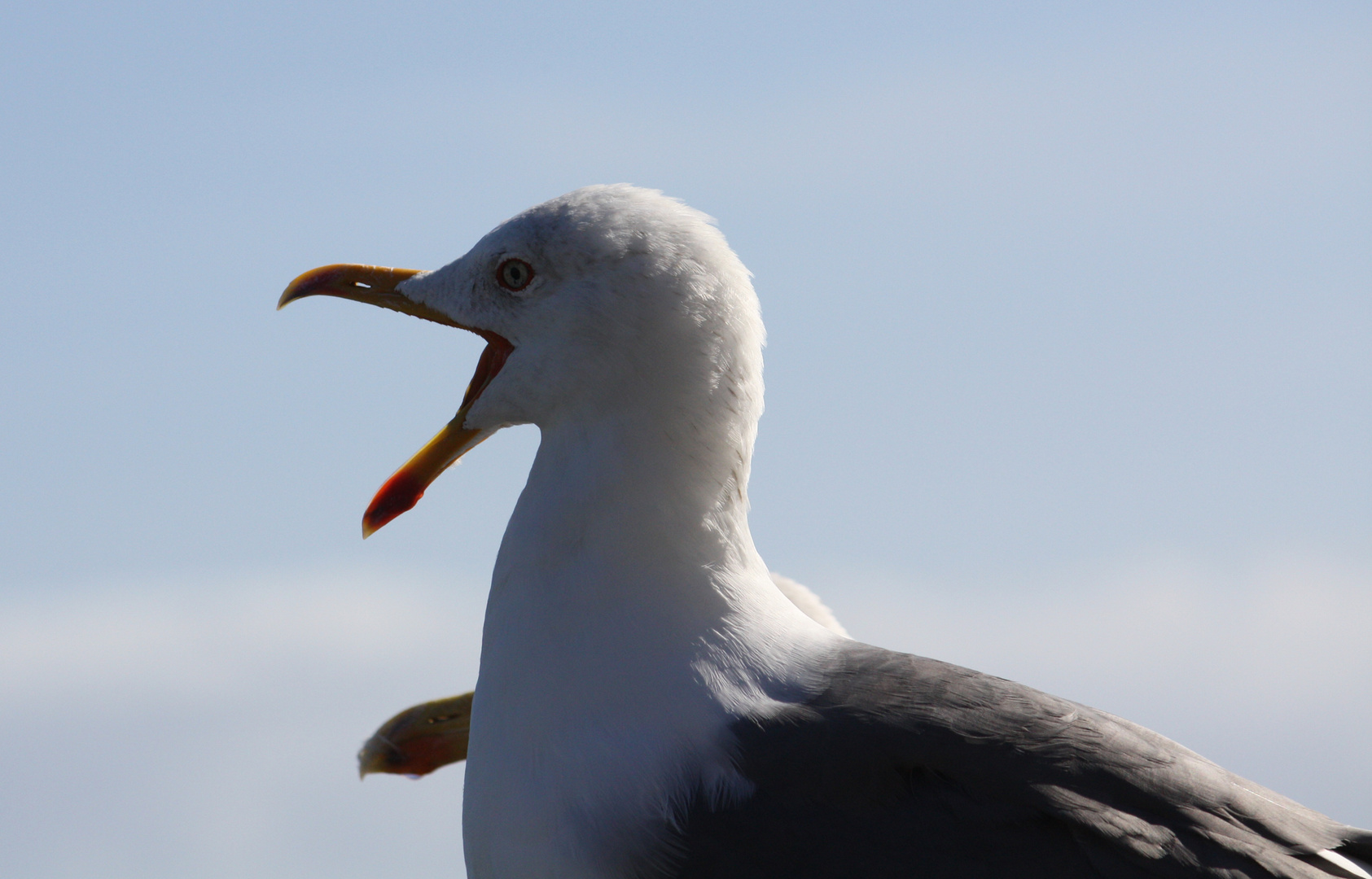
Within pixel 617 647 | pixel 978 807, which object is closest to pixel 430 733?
pixel 617 647

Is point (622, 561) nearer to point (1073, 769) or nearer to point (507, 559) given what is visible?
point (507, 559)

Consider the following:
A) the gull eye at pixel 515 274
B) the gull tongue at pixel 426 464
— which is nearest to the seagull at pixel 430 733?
the gull tongue at pixel 426 464

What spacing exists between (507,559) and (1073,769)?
1.68m

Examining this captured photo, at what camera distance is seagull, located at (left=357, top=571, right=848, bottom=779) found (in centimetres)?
621

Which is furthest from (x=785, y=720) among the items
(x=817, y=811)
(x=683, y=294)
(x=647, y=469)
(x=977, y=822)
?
(x=683, y=294)

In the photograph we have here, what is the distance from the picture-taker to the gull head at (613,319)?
12.3ft

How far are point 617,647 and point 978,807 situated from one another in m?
1.02

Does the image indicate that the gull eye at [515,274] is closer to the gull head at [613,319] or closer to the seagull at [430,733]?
the gull head at [613,319]

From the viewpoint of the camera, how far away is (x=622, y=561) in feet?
12.0

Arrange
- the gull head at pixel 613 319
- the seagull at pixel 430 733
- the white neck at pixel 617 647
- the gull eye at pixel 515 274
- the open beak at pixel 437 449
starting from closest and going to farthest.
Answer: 1. the white neck at pixel 617 647
2. the gull head at pixel 613 319
3. the gull eye at pixel 515 274
4. the open beak at pixel 437 449
5. the seagull at pixel 430 733

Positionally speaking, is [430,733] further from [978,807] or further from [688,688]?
[978,807]

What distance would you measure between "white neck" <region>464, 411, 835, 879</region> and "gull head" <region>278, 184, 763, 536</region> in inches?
2.5

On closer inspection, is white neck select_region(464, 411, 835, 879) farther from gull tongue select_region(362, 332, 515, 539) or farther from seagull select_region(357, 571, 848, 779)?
seagull select_region(357, 571, 848, 779)

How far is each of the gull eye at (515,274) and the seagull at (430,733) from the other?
269 centimetres
